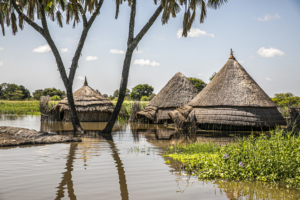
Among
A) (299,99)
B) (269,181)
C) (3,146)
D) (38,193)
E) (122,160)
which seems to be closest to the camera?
(38,193)

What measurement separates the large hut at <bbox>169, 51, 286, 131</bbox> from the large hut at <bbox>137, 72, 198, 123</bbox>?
105 inches

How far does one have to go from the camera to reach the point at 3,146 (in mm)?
Result: 6699

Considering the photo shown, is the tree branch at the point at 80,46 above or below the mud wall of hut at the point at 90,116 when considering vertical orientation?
above

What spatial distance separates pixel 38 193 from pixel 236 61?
11.6 meters

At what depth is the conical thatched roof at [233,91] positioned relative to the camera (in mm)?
11414

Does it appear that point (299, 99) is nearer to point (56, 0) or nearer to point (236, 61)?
point (236, 61)

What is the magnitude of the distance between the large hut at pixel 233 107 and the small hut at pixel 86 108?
608 cm

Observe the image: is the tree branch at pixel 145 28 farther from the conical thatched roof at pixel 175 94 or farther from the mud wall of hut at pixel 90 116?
the mud wall of hut at pixel 90 116

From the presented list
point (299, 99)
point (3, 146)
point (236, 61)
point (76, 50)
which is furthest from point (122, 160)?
point (299, 99)

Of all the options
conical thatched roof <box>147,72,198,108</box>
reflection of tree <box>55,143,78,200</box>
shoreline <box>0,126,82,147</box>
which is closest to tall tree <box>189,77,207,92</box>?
conical thatched roof <box>147,72,198,108</box>

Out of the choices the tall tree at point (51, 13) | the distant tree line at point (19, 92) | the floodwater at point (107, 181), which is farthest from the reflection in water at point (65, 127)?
the distant tree line at point (19, 92)

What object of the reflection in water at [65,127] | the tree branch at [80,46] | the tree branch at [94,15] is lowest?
the reflection in water at [65,127]

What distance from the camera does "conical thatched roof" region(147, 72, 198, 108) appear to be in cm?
1520

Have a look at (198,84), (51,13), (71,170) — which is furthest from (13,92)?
(71,170)
